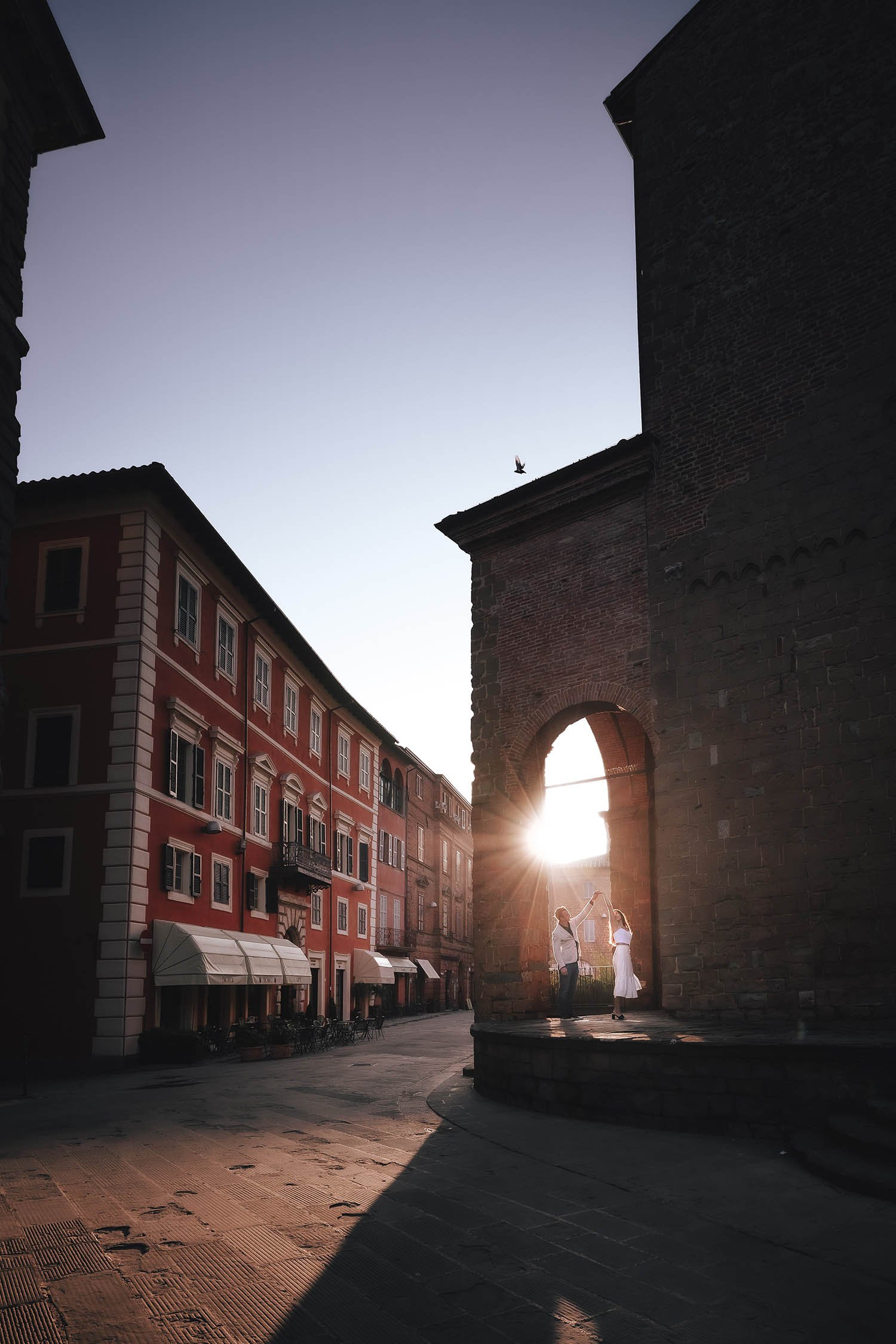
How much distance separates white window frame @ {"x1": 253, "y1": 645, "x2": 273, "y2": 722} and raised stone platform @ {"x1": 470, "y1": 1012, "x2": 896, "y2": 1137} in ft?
60.2

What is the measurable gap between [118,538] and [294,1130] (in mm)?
14747

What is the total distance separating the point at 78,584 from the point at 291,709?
35.6 feet

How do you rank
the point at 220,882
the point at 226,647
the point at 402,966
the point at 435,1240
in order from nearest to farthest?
the point at 435,1240 < the point at 220,882 < the point at 226,647 < the point at 402,966

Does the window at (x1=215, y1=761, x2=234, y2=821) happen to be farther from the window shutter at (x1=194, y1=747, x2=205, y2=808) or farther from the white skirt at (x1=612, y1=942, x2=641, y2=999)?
the white skirt at (x1=612, y1=942, x2=641, y2=999)

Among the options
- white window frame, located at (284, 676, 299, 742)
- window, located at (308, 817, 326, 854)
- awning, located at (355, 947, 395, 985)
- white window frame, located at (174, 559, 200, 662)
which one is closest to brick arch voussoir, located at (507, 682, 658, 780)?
white window frame, located at (174, 559, 200, 662)

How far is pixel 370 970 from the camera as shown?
3672cm

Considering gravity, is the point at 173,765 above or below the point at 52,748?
below

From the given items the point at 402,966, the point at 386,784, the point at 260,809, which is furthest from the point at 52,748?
the point at 402,966

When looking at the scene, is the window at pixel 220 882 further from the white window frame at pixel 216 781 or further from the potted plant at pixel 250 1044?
the potted plant at pixel 250 1044

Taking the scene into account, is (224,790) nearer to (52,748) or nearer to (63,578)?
(52,748)

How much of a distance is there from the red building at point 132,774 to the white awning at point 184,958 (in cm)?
4

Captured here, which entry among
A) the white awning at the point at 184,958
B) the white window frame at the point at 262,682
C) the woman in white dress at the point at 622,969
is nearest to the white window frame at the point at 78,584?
the white awning at the point at 184,958

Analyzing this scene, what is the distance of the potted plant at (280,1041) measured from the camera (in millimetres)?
21500

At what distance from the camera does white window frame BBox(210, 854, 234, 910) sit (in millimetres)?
23906
